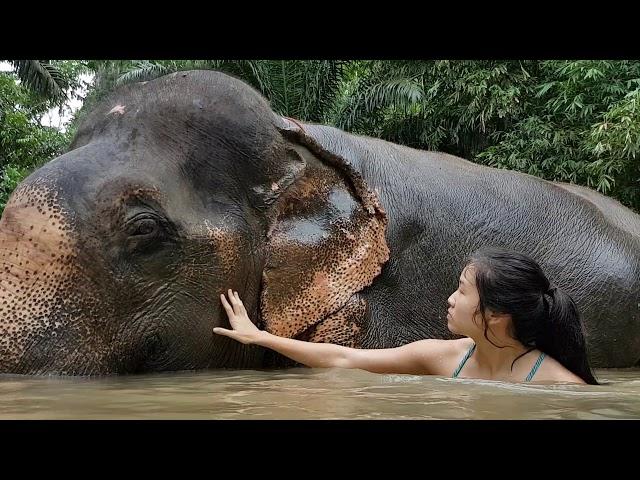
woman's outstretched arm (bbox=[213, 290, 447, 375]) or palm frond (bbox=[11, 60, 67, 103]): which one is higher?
palm frond (bbox=[11, 60, 67, 103])

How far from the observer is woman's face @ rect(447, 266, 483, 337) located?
3408 mm

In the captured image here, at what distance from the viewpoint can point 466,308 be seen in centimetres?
342

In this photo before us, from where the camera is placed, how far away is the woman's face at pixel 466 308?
3.41m

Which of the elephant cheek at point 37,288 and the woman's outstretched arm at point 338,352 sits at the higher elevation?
the elephant cheek at point 37,288

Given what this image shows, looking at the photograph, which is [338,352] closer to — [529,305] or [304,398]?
[529,305]

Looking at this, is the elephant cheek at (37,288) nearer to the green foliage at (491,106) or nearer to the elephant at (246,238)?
the elephant at (246,238)

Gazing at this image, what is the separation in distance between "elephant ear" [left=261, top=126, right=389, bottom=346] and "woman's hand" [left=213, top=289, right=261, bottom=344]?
0.20 meters

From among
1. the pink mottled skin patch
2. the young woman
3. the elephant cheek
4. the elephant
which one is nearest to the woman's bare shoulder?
the young woman

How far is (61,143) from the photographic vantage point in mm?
16812

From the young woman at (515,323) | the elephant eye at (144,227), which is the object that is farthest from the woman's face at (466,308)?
the elephant eye at (144,227)

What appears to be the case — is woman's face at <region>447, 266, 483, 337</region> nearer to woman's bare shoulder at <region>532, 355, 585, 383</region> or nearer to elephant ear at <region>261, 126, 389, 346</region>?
woman's bare shoulder at <region>532, 355, 585, 383</region>

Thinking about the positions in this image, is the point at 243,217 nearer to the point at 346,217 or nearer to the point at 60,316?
the point at 346,217
